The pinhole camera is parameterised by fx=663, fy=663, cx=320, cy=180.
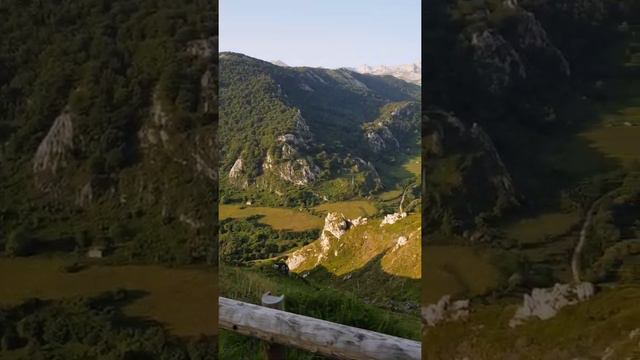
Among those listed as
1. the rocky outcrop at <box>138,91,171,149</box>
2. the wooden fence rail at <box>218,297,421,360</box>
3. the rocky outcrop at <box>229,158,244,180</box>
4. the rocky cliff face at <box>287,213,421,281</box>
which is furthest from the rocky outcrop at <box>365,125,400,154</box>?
the rocky outcrop at <box>138,91,171,149</box>

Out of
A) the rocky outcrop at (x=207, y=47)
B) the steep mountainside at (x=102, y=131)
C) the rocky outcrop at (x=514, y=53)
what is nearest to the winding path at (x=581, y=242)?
the rocky outcrop at (x=514, y=53)

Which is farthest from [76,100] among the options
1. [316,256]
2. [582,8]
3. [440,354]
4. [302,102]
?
[302,102]

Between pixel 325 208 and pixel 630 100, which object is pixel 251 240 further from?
pixel 630 100

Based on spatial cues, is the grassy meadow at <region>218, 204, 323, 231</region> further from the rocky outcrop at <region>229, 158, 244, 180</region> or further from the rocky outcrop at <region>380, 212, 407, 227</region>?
the rocky outcrop at <region>380, 212, 407, 227</region>

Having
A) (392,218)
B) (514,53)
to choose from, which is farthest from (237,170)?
(514,53)

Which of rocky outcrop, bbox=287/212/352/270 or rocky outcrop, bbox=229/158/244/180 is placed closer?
rocky outcrop, bbox=287/212/352/270

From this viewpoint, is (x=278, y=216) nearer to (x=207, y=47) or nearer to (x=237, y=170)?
(x=237, y=170)

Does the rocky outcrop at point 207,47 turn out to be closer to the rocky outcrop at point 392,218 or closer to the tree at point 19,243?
the tree at point 19,243
